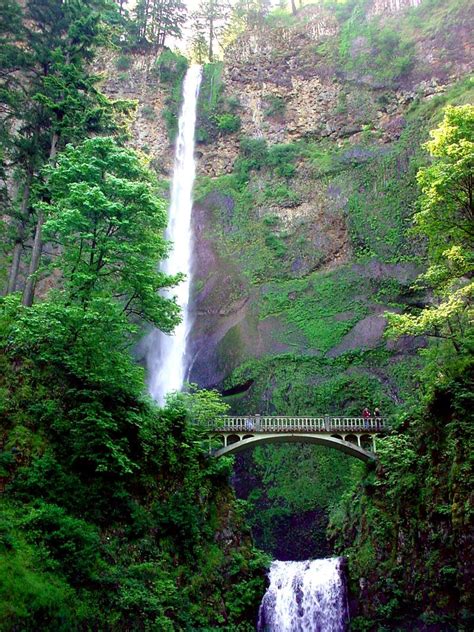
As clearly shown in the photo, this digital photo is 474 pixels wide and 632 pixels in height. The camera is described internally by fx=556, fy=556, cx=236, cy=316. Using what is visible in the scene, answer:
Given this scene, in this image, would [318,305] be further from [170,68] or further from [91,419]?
[170,68]

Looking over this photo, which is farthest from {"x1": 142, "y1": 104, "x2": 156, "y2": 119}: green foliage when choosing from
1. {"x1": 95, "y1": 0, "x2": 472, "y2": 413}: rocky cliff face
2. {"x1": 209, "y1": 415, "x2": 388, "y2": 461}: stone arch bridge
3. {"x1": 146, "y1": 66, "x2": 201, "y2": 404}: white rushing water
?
{"x1": 209, "y1": 415, "x2": 388, "y2": 461}: stone arch bridge

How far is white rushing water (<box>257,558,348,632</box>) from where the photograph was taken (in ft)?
57.8

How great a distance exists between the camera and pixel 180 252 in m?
35.2

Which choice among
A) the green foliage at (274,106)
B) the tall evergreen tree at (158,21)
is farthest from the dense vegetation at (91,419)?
the tall evergreen tree at (158,21)

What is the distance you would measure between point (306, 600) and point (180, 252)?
882 inches

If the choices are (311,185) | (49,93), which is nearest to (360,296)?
(311,185)

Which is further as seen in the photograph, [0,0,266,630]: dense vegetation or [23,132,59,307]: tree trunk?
[23,132,59,307]: tree trunk

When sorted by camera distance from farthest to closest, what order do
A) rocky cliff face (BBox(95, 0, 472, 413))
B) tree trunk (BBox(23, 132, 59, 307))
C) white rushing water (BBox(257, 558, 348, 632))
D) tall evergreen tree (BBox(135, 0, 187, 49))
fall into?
1. tall evergreen tree (BBox(135, 0, 187, 49))
2. rocky cliff face (BBox(95, 0, 472, 413))
3. white rushing water (BBox(257, 558, 348, 632))
4. tree trunk (BBox(23, 132, 59, 307))

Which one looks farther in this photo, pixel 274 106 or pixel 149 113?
pixel 149 113

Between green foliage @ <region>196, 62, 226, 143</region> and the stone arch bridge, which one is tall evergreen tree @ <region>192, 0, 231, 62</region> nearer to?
green foliage @ <region>196, 62, 226, 143</region>

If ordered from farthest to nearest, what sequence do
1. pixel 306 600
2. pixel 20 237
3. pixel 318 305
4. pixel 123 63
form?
pixel 123 63
pixel 318 305
pixel 306 600
pixel 20 237

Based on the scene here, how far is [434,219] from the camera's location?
16.1 metres

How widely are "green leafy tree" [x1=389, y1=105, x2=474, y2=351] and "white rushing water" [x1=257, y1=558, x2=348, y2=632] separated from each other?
29.4 feet

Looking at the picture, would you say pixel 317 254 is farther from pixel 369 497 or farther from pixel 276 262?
pixel 369 497
